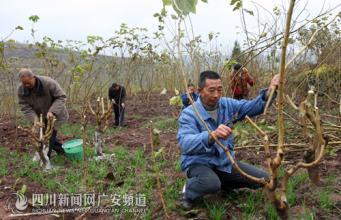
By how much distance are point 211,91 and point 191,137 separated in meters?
0.44

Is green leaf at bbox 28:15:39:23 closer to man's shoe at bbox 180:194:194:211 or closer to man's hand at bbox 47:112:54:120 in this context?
man's hand at bbox 47:112:54:120

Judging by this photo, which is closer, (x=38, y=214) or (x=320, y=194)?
(x=320, y=194)

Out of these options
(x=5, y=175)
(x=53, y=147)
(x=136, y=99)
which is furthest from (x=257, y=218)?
(x=136, y=99)

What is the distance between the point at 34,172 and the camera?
4.87m

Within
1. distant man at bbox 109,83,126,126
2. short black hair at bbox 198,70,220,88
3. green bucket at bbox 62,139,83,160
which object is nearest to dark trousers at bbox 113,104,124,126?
distant man at bbox 109,83,126,126

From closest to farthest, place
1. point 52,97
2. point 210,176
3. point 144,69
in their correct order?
1. point 210,176
2. point 52,97
3. point 144,69

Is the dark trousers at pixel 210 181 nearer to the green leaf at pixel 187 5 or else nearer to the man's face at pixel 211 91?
the man's face at pixel 211 91

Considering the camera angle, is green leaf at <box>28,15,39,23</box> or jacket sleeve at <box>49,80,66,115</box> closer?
jacket sleeve at <box>49,80,66,115</box>

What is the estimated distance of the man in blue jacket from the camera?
3.17m

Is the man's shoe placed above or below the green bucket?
below

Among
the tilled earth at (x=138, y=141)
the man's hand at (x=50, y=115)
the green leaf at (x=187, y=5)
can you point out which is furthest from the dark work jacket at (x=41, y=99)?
the green leaf at (x=187, y=5)

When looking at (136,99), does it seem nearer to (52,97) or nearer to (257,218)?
(52,97)

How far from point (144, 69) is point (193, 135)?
33.3 feet

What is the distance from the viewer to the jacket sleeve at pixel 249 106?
10.3ft
